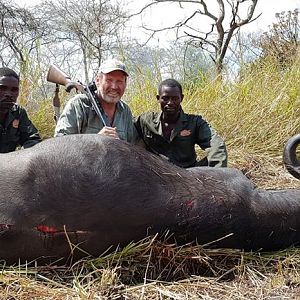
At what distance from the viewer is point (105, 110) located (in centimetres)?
417

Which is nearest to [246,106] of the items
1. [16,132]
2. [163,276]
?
[16,132]

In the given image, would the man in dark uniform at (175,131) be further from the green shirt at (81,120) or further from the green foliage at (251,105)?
the green foliage at (251,105)

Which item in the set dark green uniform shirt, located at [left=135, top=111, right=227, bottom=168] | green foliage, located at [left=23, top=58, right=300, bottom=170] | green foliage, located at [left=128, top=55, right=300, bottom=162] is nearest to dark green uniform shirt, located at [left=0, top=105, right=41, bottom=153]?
dark green uniform shirt, located at [left=135, top=111, right=227, bottom=168]

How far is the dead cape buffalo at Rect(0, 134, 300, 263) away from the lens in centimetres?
236

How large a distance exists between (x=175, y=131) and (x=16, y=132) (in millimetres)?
1195

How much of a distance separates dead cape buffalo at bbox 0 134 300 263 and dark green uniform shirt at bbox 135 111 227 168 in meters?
1.46

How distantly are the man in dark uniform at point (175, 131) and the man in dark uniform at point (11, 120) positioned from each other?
91 cm

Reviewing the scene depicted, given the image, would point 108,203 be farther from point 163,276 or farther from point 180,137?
point 180,137

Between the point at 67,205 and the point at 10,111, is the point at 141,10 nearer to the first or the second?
the point at 10,111

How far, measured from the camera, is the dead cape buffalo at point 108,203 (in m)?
2.36

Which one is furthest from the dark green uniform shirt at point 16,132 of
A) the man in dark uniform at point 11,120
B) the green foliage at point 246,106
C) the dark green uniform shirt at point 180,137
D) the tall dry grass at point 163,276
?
the tall dry grass at point 163,276

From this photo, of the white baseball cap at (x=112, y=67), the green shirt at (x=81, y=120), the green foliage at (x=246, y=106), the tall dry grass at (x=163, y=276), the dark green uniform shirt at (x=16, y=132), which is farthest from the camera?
the green foliage at (x=246, y=106)

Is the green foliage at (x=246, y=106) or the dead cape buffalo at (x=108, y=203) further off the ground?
the green foliage at (x=246, y=106)

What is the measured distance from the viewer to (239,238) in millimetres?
2643
